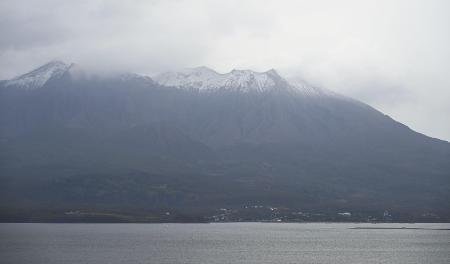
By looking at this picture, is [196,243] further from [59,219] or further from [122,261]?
[59,219]

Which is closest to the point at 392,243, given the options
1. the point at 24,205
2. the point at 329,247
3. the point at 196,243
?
the point at 329,247

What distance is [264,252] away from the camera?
340 feet

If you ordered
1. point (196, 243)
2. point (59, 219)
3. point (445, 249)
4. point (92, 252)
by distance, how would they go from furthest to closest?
point (59, 219)
point (196, 243)
point (445, 249)
point (92, 252)

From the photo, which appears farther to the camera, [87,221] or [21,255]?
[87,221]

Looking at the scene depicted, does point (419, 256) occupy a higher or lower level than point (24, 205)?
lower

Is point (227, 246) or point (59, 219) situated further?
point (59, 219)

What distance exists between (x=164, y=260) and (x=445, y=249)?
43.5 m

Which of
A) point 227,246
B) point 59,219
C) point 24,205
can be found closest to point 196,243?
point 227,246

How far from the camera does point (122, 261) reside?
286 feet

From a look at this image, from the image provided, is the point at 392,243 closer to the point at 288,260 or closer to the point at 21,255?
the point at 288,260

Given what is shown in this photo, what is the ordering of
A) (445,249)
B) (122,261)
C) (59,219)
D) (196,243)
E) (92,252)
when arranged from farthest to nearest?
1. (59,219)
2. (196,243)
3. (445,249)
4. (92,252)
5. (122,261)

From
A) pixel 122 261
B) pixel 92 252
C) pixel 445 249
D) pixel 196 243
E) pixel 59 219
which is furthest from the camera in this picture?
pixel 59 219

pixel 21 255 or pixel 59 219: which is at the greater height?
pixel 59 219

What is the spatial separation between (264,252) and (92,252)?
23522 mm
